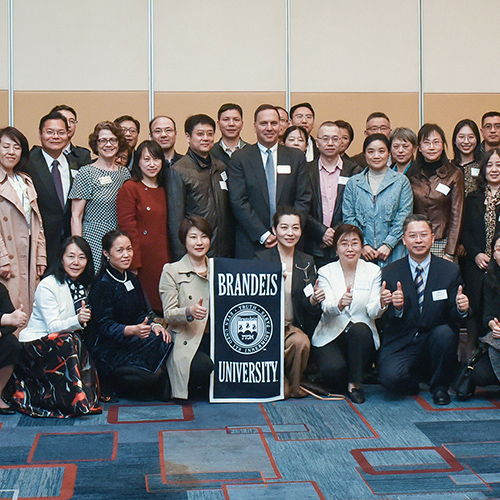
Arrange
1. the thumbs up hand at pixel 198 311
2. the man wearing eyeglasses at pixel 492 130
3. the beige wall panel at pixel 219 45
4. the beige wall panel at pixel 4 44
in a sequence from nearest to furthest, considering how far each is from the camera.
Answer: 1. the thumbs up hand at pixel 198 311
2. the man wearing eyeglasses at pixel 492 130
3. the beige wall panel at pixel 4 44
4. the beige wall panel at pixel 219 45

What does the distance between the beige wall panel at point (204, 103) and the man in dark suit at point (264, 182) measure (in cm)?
183

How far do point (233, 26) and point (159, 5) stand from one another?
685 mm

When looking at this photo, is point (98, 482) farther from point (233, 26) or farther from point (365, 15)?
point (365, 15)

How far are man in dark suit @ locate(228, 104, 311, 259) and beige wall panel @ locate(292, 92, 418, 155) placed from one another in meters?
1.95

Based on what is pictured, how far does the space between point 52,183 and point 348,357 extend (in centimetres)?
214

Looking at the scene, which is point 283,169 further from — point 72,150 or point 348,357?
point 72,150

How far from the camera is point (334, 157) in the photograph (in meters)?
4.95

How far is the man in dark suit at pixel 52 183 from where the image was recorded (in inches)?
180

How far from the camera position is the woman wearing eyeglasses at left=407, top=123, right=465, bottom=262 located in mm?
4789

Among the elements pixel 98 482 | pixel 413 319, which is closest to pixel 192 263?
pixel 413 319

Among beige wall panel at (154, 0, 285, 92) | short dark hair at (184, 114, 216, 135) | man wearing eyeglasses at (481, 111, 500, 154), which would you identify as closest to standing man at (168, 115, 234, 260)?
short dark hair at (184, 114, 216, 135)

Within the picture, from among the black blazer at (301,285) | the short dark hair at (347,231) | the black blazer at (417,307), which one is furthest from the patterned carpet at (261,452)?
the short dark hair at (347,231)

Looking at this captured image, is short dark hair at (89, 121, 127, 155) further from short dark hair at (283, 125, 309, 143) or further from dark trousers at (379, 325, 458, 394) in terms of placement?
dark trousers at (379, 325, 458, 394)

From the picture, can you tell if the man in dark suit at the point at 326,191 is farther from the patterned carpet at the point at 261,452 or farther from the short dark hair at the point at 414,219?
the patterned carpet at the point at 261,452
